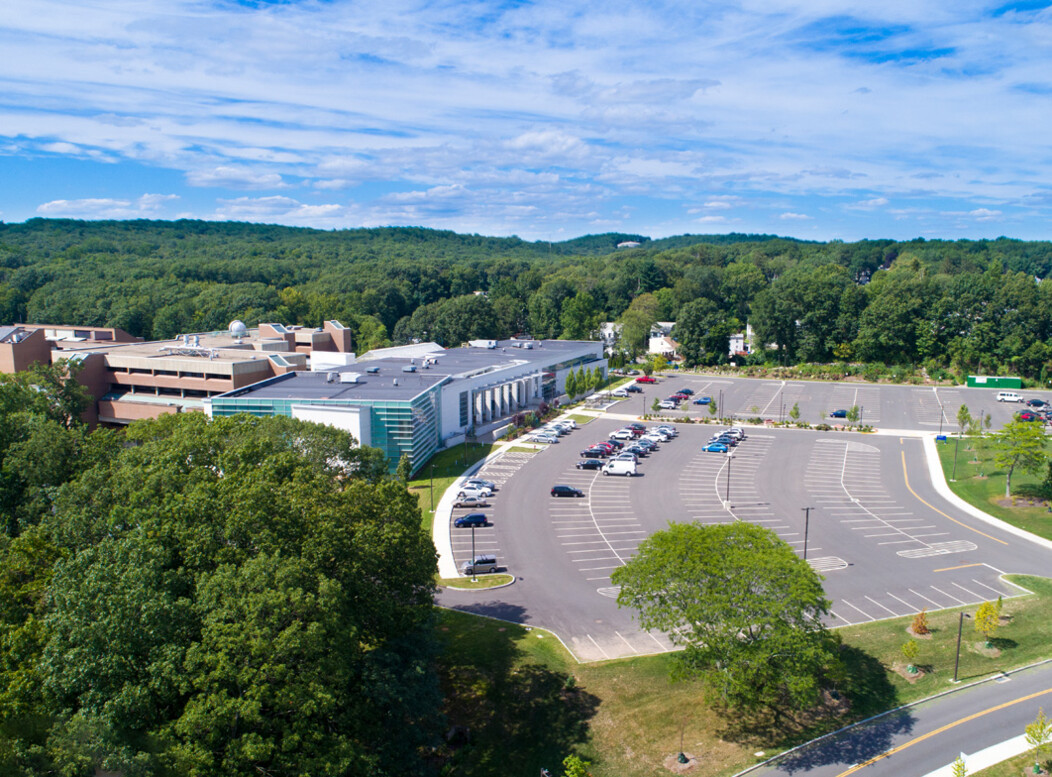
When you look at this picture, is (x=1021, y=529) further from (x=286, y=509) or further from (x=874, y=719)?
(x=286, y=509)

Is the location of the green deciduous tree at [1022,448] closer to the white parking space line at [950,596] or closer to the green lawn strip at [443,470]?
the white parking space line at [950,596]

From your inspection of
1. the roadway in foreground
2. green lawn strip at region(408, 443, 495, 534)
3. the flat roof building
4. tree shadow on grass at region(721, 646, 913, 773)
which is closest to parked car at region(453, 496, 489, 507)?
green lawn strip at region(408, 443, 495, 534)

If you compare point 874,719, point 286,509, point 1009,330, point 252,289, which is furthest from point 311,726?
point 252,289

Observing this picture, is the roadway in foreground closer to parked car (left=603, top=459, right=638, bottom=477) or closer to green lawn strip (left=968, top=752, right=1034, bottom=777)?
green lawn strip (left=968, top=752, right=1034, bottom=777)

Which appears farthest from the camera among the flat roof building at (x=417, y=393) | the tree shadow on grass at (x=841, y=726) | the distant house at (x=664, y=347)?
the distant house at (x=664, y=347)

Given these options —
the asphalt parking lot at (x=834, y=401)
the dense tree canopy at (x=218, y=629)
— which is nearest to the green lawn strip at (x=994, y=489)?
the asphalt parking lot at (x=834, y=401)

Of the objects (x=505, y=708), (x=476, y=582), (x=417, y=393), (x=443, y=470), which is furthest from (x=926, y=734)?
(x=417, y=393)
